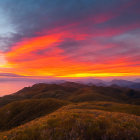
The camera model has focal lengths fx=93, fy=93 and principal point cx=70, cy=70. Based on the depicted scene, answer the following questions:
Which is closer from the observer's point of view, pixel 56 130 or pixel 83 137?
pixel 83 137

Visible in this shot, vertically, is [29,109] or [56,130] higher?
[56,130]

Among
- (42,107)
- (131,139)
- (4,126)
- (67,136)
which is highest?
(67,136)

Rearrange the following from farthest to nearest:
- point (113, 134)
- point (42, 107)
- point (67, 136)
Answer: point (42, 107) → point (113, 134) → point (67, 136)

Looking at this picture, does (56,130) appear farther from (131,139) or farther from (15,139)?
(131,139)

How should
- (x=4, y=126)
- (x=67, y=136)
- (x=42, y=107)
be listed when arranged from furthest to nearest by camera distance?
1. (x=42, y=107)
2. (x=4, y=126)
3. (x=67, y=136)

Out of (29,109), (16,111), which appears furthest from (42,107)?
(16,111)

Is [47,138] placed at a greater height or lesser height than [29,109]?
greater

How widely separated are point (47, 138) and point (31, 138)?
1.09m

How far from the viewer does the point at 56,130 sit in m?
6.22

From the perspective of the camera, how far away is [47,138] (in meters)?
5.23

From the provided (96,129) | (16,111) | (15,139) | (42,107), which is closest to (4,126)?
(16,111)

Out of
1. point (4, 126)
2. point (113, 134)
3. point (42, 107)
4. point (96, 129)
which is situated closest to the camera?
point (113, 134)

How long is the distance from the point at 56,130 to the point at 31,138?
5.09 ft

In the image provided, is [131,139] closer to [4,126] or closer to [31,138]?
[31,138]
